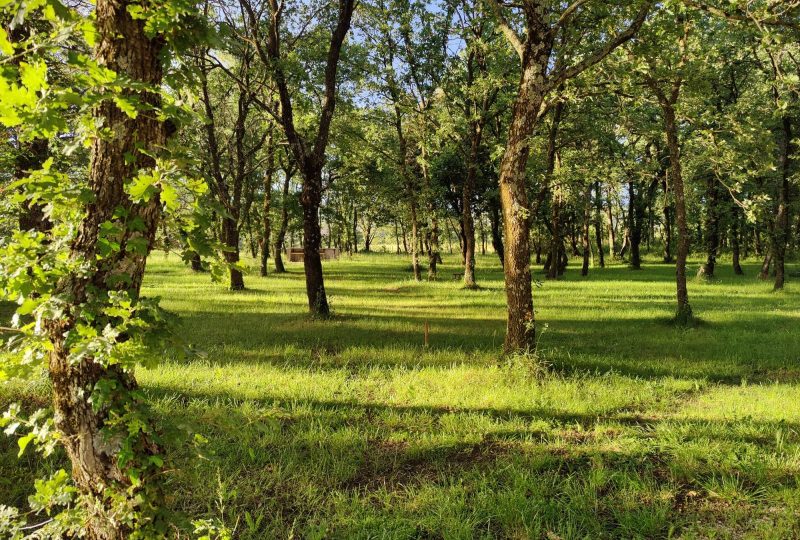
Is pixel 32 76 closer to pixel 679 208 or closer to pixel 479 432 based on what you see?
pixel 479 432

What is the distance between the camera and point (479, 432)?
555 centimetres

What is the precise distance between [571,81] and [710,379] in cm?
646

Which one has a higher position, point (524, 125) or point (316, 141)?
point (316, 141)

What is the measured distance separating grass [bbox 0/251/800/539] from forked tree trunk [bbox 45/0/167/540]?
40 centimetres

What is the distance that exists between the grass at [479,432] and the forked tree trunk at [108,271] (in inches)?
15.9

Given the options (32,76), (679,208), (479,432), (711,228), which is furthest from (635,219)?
(32,76)

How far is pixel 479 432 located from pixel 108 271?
14.9 feet

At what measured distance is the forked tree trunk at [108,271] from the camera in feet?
6.99

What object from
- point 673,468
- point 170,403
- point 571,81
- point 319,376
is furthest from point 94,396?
point 571,81

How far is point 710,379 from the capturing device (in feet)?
26.1

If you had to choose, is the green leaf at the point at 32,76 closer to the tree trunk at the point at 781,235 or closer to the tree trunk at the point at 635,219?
the tree trunk at the point at 781,235

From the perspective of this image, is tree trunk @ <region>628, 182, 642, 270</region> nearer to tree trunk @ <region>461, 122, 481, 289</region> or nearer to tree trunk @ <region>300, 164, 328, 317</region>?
tree trunk @ <region>461, 122, 481, 289</region>

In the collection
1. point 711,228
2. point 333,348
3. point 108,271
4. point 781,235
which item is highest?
point 711,228

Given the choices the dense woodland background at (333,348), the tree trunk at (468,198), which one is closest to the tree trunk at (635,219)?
the dense woodland background at (333,348)
